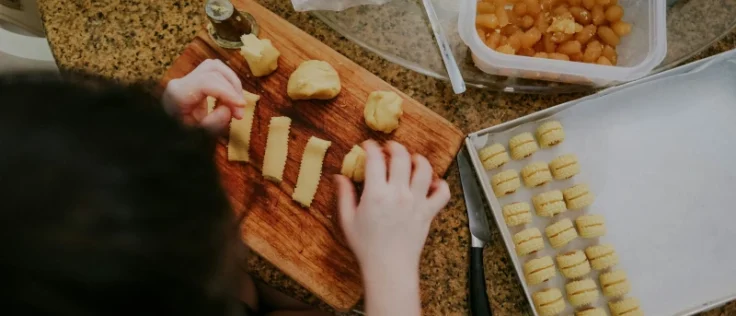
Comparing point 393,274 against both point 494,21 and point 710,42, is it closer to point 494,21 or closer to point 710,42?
point 494,21

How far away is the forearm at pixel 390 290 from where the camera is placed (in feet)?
2.52

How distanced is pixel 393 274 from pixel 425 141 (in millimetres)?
208

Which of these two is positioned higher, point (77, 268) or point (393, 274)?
point (77, 268)

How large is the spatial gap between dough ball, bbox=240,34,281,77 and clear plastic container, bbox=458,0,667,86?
0.92 feet

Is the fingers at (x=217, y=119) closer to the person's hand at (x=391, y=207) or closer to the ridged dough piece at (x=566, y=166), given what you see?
the person's hand at (x=391, y=207)

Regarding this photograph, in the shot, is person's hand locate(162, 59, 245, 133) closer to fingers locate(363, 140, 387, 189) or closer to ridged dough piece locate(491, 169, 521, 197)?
fingers locate(363, 140, 387, 189)

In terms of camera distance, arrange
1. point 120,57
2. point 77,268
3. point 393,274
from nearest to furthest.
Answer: point 77,268
point 393,274
point 120,57

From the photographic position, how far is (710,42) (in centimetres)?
90

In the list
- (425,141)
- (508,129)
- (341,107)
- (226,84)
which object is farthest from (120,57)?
(508,129)

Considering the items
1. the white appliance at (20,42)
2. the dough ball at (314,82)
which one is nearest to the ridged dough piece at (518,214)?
the dough ball at (314,82)

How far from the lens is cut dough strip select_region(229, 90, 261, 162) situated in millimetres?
827

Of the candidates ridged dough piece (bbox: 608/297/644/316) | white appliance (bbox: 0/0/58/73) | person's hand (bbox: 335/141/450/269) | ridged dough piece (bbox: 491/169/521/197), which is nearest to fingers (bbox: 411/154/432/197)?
person's hand (bbox: 335/141/450/269)

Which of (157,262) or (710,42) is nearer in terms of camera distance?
(157,262)

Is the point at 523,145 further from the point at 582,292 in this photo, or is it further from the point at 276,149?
the point at 276,149
